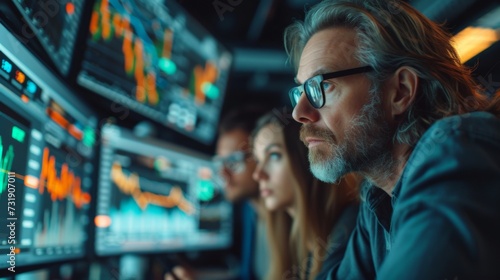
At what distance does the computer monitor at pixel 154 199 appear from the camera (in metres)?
1.38

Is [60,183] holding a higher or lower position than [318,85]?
lower

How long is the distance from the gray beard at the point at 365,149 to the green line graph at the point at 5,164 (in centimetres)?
60

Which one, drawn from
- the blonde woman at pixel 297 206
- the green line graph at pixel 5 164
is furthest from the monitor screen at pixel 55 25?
the blonde woman at pixel 297 206

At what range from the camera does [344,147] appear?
0.98 meters

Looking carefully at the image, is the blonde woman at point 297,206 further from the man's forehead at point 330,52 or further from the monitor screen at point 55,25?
the monitor screen at point 55,25

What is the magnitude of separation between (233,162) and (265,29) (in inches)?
26.5

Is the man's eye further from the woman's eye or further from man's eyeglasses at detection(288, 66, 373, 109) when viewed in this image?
the woman's eye

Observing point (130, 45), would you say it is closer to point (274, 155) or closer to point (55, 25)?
point (55, 25)

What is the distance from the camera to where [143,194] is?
1548mm

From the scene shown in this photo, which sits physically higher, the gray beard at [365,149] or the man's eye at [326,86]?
the man's eye at [326,86]

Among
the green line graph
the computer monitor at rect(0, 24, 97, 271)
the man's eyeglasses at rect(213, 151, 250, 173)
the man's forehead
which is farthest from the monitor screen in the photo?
the man's eyeglasses at rect(213, 151, 250, 173)

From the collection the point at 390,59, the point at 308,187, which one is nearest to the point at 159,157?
the point at 308,187

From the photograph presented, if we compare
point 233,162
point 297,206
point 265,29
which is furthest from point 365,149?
point 265,29

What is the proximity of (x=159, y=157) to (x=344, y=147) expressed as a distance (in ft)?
2.80
